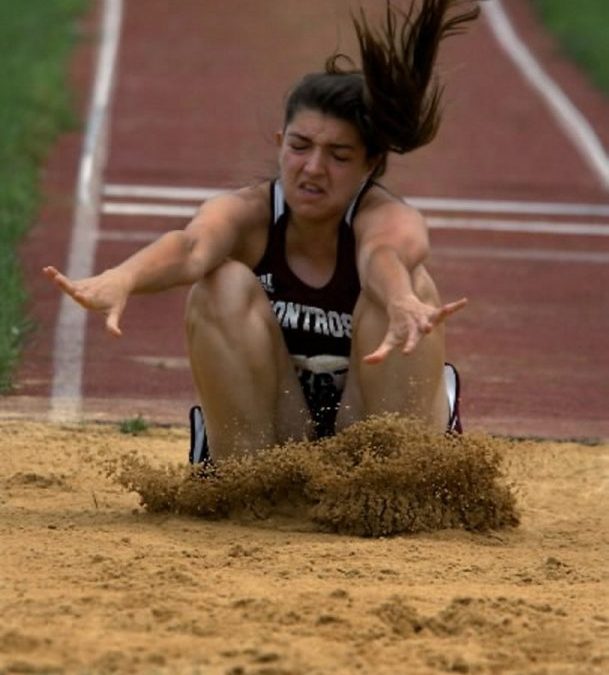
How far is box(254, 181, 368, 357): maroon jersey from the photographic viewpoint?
20.0ft

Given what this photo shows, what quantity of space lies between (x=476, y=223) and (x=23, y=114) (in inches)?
157

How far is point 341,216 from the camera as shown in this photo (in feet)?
20.2

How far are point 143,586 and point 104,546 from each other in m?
0.54

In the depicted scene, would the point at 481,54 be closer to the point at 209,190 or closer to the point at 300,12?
the point at 300,12

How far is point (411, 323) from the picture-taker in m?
5.39

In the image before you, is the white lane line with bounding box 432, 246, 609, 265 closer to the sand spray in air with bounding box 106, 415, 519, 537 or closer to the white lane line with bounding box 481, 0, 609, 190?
the white lane line with bounding box 481, 0, 609, 190

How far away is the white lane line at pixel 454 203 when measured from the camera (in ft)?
41.6

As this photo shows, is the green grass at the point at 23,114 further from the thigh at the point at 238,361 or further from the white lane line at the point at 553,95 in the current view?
the white lane line at the point at 553,95

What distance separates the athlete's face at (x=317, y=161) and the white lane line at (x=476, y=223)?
19.7 ft

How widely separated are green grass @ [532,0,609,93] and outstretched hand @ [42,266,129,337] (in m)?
12.4

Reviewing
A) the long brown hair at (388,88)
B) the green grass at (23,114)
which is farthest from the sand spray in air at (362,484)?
the green grass at (23,114)

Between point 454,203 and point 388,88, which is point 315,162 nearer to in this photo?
point 388,88

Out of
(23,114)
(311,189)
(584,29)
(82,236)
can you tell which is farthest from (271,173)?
(584,29)

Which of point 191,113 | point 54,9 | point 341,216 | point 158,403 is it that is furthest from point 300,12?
point 341,216
